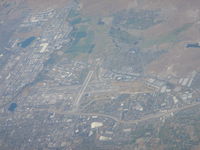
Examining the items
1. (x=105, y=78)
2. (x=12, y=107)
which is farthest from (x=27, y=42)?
(x=105, y=78)

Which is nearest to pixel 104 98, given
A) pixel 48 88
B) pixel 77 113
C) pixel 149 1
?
pixel 77 113

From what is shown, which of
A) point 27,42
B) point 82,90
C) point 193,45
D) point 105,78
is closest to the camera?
point 193,45

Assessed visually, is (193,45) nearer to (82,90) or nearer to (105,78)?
(105,78)

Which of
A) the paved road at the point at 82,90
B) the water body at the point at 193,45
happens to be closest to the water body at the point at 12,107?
the paved road at the point at 82,90

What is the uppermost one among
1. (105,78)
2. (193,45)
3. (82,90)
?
(193,45)

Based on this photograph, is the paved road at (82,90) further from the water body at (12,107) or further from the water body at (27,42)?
the water body at (27,42)

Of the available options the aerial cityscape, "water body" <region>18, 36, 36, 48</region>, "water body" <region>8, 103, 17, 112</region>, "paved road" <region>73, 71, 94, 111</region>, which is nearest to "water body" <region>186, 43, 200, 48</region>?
the aerial cityscape

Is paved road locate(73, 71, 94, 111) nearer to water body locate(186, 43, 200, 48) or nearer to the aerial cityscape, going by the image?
the aerial cityscape

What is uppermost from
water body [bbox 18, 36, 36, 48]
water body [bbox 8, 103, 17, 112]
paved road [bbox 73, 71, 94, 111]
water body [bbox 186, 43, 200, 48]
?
water body [bbox 18, 36, 36, 48]
